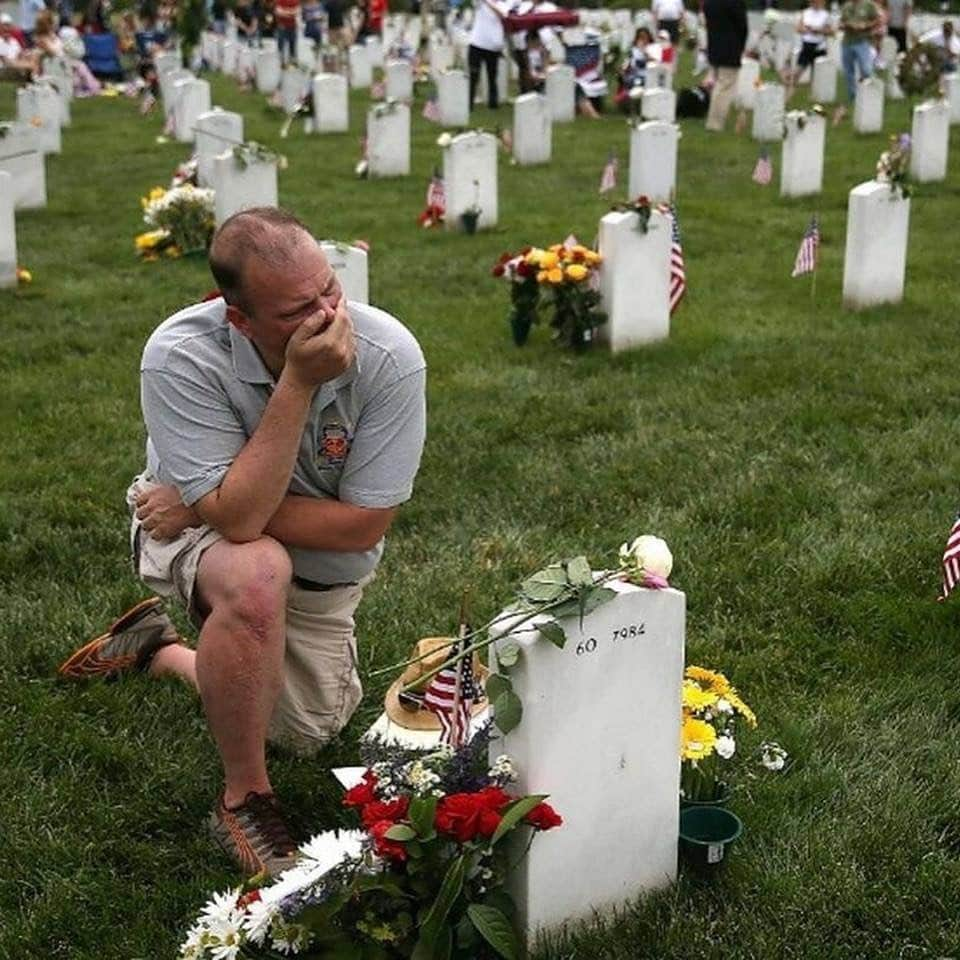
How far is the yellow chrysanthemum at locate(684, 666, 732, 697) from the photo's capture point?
3.63 metres

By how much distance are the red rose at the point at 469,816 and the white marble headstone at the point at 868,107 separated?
15519 millimetres

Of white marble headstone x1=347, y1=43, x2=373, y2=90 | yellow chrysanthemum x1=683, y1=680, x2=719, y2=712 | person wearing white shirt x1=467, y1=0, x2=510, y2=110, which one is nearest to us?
yellow chrysanthemum x1=683, y1=680, x2=719, y2=712

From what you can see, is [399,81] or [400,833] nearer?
[400,833]

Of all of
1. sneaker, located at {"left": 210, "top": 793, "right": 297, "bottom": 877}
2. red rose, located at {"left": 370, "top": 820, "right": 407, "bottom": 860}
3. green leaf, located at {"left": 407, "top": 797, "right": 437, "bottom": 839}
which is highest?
green leaf, located at {"left": 407, "top": 797, "right": 437, "bottom": 839}

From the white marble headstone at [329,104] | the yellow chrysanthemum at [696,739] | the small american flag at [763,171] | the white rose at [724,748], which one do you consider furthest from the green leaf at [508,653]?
the white marble headstone at [329,104]

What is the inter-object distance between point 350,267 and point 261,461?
11.6ft

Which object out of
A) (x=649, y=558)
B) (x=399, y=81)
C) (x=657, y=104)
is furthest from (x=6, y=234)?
(x=399, y=81)

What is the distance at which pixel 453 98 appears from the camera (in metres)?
18.1

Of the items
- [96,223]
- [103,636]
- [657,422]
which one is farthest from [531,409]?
[96,223]

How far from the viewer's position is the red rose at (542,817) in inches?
111

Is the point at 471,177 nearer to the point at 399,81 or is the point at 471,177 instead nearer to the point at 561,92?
the point at 561,92

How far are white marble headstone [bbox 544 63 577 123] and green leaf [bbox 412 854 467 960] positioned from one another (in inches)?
669

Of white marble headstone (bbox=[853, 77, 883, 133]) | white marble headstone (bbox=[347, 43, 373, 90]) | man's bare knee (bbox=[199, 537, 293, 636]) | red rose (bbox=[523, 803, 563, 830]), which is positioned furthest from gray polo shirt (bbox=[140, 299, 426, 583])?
white marble headstone (bbox=[347, 43, 373, 90])

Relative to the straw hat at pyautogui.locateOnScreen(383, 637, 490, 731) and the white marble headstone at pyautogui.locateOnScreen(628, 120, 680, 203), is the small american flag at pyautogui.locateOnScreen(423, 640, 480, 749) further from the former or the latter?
the white marble headstone at pyautogui.locateOnScreen(628, 120, 680, 203)
